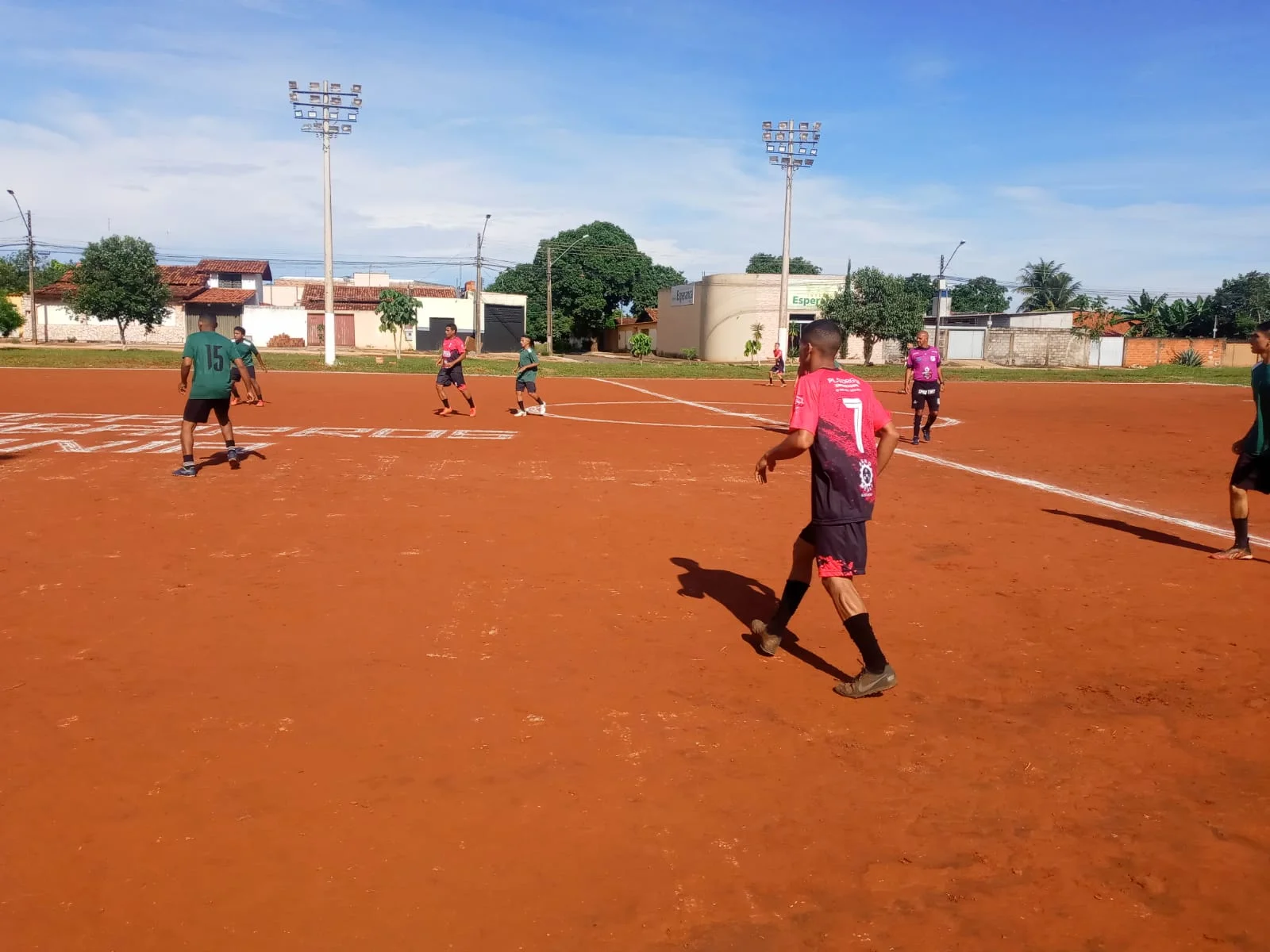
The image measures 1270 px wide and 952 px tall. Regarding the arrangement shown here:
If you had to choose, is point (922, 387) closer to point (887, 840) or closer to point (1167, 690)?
point (1167, 690)

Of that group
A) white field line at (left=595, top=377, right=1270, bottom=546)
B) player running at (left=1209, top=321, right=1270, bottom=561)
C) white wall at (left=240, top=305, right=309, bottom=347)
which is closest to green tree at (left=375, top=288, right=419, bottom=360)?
white wall at (left=240, top=305, right=309, bottom=347)

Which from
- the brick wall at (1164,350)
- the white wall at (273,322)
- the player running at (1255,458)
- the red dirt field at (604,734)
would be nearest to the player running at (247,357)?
the red dirt field at (604,734)

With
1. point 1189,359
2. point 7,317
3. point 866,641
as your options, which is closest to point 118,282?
point 7,317

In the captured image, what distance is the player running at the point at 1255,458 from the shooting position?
24.9ft

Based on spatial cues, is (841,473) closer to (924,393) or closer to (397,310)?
(924,393)

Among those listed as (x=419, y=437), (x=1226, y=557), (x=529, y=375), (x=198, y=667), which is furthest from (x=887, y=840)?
(x=529, y=375)

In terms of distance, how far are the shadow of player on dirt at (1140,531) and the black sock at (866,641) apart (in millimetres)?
4952

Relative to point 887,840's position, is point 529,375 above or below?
above

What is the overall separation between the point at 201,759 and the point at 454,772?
1110 millimetres

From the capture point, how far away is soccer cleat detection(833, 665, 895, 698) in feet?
16.1

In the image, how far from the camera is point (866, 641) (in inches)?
191

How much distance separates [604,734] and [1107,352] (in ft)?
221

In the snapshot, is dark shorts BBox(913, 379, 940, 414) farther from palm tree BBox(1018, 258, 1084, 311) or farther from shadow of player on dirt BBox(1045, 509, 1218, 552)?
palm tree BBox(1018, 258, 1084, 311)

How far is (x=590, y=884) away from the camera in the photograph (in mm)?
3236
